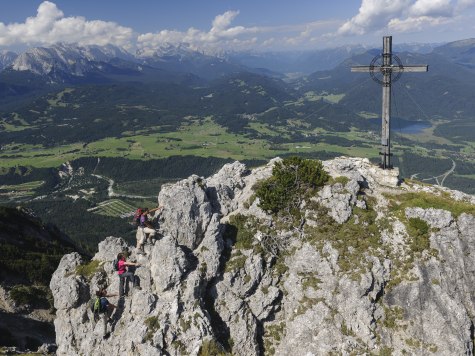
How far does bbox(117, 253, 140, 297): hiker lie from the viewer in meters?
43.1

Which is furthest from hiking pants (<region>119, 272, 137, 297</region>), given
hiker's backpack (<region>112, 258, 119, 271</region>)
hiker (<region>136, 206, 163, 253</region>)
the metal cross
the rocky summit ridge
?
the metal cross

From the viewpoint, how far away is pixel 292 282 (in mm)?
45281

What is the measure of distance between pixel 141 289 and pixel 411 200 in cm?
3665

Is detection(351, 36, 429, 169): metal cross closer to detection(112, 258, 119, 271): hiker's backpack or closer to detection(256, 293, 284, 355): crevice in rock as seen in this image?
detection(256, 293, 284, 355): crevice in rock

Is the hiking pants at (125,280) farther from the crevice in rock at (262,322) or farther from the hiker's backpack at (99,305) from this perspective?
the crevice in rock at (262,322)

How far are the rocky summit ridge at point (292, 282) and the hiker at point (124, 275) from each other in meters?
0.88

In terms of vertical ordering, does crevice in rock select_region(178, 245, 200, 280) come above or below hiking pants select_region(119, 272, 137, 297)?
above

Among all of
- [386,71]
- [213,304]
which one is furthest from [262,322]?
[386,71]

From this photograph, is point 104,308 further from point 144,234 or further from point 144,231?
point 144,231

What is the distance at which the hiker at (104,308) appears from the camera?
134 ft

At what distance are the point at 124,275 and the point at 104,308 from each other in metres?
4.09

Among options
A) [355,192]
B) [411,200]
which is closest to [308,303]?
[355,192]

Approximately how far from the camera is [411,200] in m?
50.8

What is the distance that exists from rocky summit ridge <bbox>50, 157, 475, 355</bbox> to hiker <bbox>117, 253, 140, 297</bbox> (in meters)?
0.88
